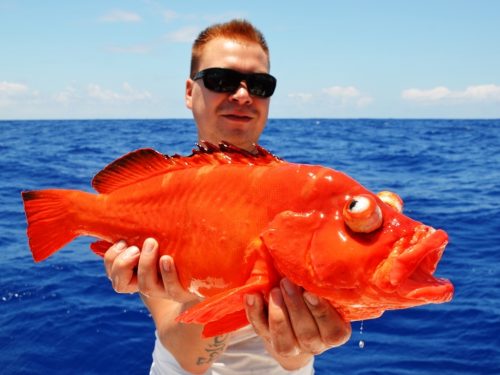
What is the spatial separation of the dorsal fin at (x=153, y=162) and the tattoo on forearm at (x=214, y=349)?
121 cm

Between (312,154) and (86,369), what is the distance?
1996 centimetres

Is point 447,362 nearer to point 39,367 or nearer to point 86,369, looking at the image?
point 86,369

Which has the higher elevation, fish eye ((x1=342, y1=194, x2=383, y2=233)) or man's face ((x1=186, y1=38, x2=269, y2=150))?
man's face ((x1=186, y1=38, x2=269, y2=150))

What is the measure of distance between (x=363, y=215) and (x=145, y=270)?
4.50 ft

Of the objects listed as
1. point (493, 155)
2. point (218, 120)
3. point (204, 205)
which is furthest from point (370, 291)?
point (493, 155)

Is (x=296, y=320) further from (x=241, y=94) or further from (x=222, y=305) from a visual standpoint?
(x=241, y=94)

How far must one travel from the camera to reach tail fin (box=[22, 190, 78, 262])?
9.70ft

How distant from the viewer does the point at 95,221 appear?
2914mm

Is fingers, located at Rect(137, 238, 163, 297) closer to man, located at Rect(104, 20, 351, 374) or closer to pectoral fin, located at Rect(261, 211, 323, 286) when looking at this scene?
man, located at Rect(104, 20, 351, 374)

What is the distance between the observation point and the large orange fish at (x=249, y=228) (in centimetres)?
202

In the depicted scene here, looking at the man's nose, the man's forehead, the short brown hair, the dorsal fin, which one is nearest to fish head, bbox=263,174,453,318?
the dorsal fin

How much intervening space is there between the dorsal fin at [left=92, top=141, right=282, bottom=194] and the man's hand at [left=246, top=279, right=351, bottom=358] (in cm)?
71

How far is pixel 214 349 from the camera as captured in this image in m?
3.42

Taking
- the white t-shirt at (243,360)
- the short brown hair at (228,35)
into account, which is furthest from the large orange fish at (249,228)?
the short brown hair at (228,35)
